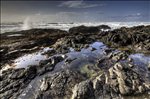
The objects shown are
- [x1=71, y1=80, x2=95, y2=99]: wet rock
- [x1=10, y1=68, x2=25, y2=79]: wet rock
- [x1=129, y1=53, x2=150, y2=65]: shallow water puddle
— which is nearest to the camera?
[x1=71, y1=80, x2=95, y2=99]: wet rock

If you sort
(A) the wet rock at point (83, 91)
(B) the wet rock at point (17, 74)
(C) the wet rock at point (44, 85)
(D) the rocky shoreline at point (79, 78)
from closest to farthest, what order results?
(A) the wet rock at point (83, 91) → (D) the rocky shoreline at point (79, 78) → (C) the wet rock at point (44, 85) → (B) the wet rock at point (17, 74)

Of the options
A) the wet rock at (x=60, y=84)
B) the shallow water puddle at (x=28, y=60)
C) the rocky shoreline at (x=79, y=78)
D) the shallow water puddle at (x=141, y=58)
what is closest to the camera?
the rocky shoreline at (x=79, y=78)

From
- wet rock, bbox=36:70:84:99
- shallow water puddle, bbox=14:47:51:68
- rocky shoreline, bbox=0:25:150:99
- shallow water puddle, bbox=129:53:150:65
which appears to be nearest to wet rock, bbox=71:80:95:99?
rocky shoreline, bbox=0:25:150:99

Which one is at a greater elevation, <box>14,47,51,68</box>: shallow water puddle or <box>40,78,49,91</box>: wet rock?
<box>14,47,51,68</box>: shallow water puddle

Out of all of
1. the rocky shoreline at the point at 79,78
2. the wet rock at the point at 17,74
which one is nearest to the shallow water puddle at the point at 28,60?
the rocky shoreline at the point at 79,78

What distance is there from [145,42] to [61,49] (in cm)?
1255

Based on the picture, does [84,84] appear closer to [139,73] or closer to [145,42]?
[139,73]

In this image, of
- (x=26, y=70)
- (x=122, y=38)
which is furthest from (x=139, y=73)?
(x=122, y=38)

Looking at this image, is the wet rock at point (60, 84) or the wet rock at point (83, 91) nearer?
the wet rock at point (83, 91)

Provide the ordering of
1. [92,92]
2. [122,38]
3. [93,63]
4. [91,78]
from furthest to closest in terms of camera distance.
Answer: [122,38] < [93,63] < [91,78] < [92,92]

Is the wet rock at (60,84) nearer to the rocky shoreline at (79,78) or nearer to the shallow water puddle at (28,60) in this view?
the rocky shoreline at (79,78)

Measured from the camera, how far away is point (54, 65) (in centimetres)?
2078

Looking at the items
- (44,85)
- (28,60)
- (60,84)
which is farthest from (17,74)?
(28,60)

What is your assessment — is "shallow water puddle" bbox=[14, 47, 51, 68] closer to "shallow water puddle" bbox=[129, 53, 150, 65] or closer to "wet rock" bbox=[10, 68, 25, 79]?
"wet rock" bbox=[10, 68, 25, 79]
